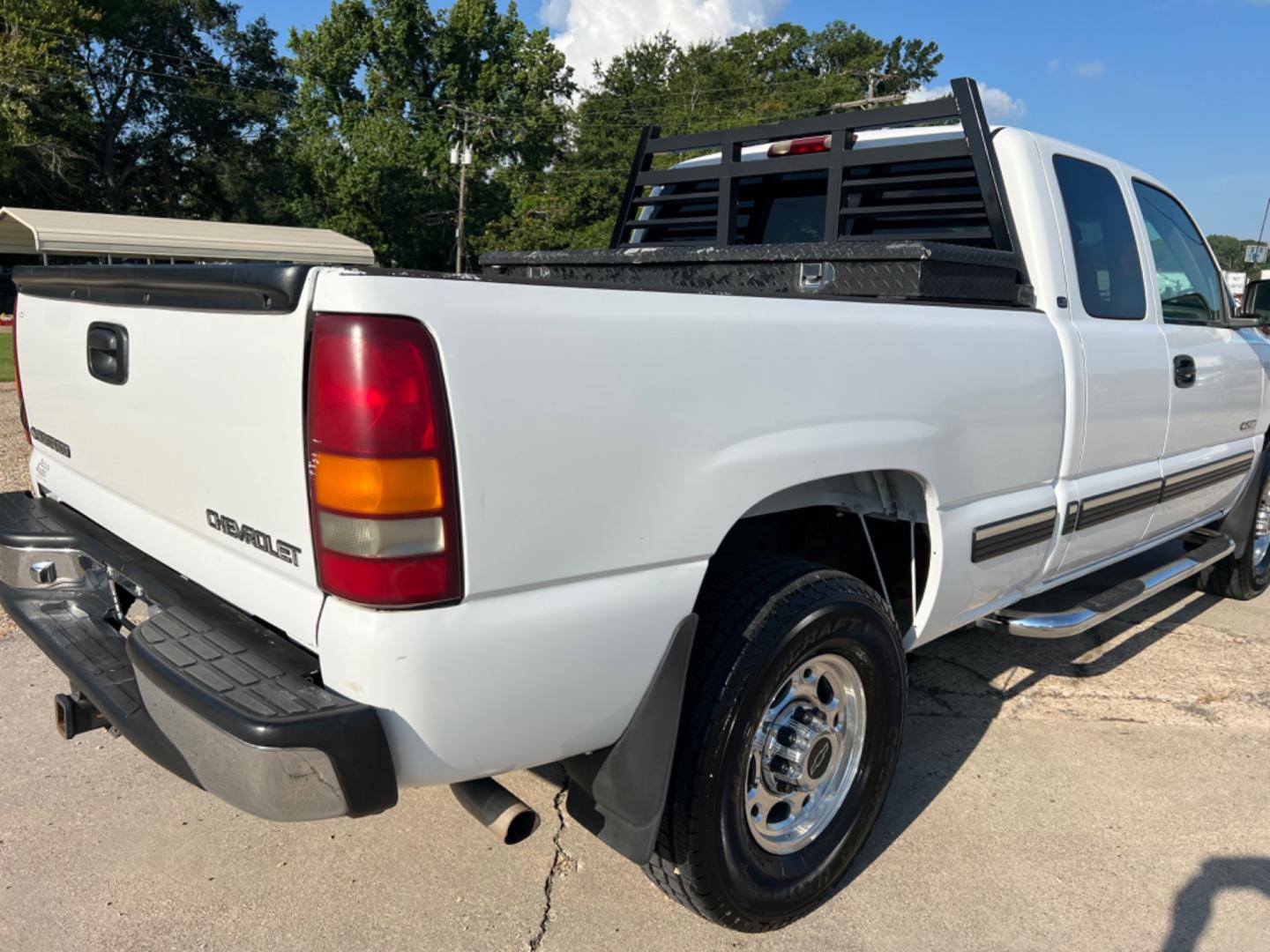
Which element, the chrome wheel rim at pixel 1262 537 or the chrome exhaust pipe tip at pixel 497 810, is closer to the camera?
the chrome exhaust pipe tip at pixel 497 810

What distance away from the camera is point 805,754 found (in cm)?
245

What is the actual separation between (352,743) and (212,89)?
4907 centimetres

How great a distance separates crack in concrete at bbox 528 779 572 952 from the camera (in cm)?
242

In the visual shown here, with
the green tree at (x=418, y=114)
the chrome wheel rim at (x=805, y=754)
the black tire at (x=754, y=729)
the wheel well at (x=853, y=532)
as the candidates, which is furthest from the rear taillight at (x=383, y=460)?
the green tree at (x=418, y=114)

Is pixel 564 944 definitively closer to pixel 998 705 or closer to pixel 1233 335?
pixel 998 705

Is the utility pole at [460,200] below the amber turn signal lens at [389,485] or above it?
above

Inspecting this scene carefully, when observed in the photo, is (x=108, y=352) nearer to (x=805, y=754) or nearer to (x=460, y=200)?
(x=805, y=754)

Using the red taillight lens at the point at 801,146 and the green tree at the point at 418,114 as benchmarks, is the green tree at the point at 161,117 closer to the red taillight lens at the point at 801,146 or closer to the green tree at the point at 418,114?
the green tree at the point at 418,114

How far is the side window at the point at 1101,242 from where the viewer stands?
3.38 m

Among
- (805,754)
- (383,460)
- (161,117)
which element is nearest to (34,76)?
(161,117)

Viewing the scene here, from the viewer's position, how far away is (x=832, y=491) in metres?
2.62

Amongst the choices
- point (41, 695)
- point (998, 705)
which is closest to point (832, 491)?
point (998, 705)

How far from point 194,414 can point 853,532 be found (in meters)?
1.97

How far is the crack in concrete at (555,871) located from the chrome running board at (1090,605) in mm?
1542
